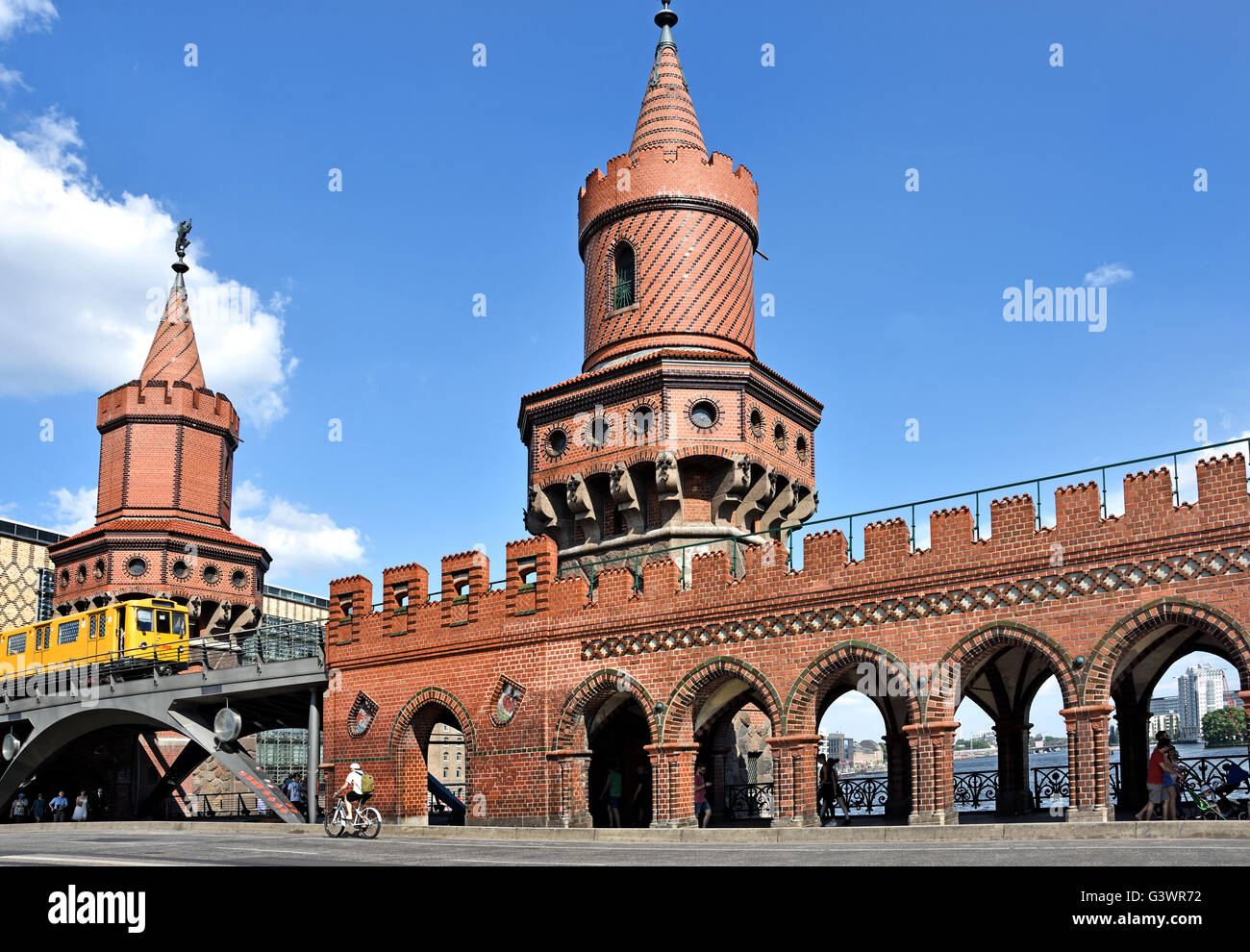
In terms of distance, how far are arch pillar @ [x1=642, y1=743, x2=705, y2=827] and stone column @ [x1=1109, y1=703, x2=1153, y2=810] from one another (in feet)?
26.2

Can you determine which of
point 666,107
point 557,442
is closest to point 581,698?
point 557,442

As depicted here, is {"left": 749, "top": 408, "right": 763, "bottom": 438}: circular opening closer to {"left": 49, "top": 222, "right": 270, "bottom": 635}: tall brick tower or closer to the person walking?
{"left": 49, "top": 222, "right": 270, "bottom": 635}: tall brick tower

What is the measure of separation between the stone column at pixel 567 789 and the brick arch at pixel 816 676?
4501 mm

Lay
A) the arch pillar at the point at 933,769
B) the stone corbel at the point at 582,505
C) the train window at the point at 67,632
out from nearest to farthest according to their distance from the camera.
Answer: the arch pillar at the point at 933,769, the stone corbel at the point at 582,505, the train window at the point at 67,632

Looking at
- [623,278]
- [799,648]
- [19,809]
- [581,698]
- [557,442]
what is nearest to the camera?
[799,648]

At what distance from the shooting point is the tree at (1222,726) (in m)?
67.8

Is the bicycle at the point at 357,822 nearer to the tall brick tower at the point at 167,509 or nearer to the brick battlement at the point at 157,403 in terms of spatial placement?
the tall brick tower at the point at 167,509

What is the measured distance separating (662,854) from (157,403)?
101ft

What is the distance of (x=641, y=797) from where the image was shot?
2628cm

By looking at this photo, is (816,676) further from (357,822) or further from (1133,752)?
(357,822)

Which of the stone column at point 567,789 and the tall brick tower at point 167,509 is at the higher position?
the tall brick tower at point 167,509

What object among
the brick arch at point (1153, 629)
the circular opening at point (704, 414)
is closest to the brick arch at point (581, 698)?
the circular opening at point (704, 414)
